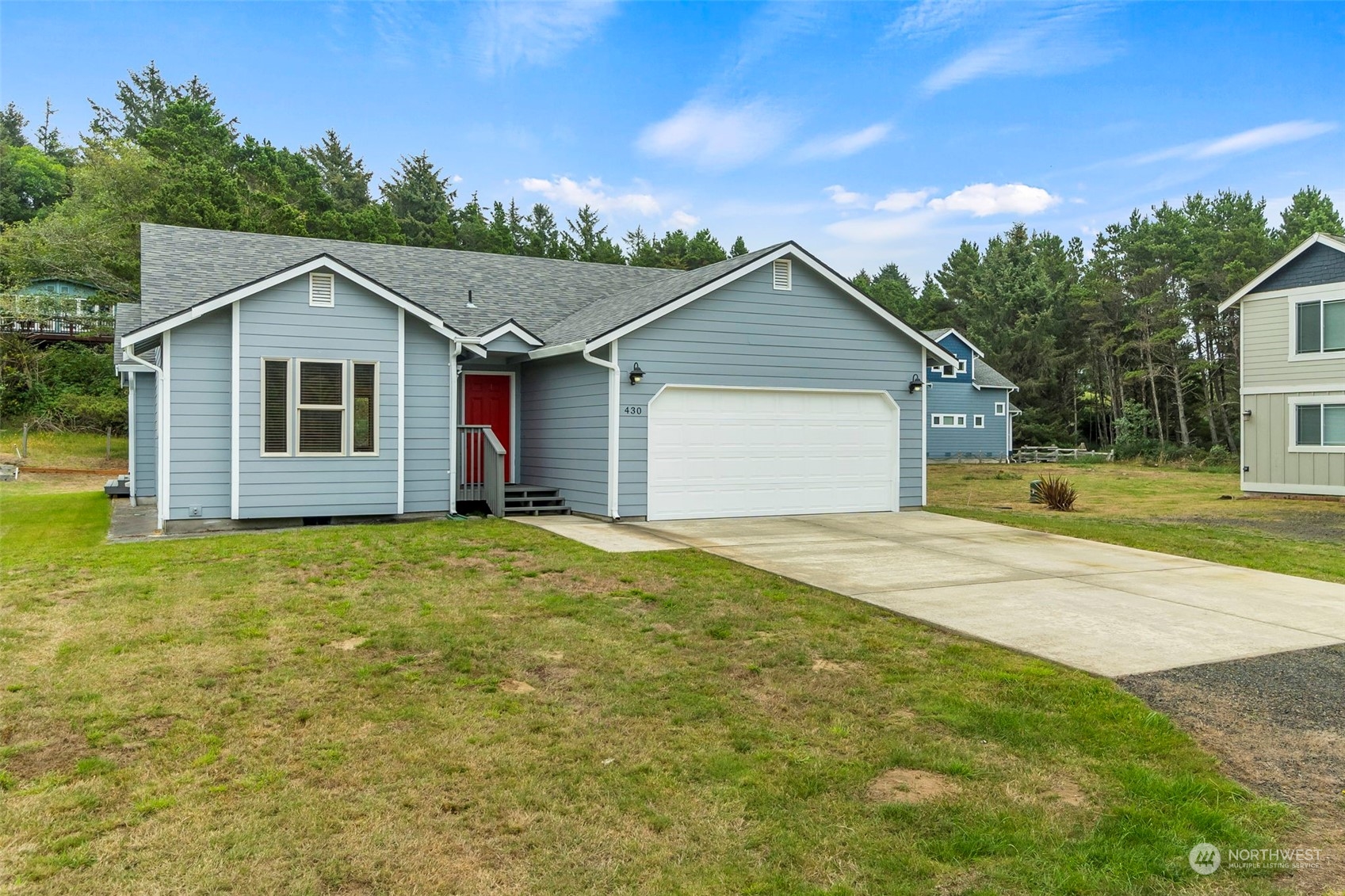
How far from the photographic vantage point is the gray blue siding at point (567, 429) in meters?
13.1

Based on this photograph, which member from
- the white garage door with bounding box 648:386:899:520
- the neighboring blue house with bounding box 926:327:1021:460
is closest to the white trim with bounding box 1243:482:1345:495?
the white garage door with bounding box 648:386:899:520

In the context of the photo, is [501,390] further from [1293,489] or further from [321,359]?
[1293,489]

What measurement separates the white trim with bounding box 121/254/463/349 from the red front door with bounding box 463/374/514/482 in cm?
245

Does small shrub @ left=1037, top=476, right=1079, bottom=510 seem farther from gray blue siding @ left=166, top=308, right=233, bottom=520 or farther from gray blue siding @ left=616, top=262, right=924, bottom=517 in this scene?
gray blue siding @ left=166, top=308, right=233, bottom=520

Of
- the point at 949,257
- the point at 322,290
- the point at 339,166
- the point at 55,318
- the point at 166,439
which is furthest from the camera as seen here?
the point at 949,257

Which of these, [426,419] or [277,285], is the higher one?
[277,285]

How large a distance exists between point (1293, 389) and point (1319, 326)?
1.36 m

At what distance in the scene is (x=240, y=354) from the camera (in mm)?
11391

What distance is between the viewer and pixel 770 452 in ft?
45.8

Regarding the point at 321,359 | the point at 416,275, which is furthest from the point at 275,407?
the point at 416,275

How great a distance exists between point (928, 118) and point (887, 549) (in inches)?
569

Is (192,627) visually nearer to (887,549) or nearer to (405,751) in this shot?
(405,751)

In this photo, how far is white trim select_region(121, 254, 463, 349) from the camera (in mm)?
10844

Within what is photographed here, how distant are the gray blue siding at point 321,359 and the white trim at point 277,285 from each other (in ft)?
0.47
